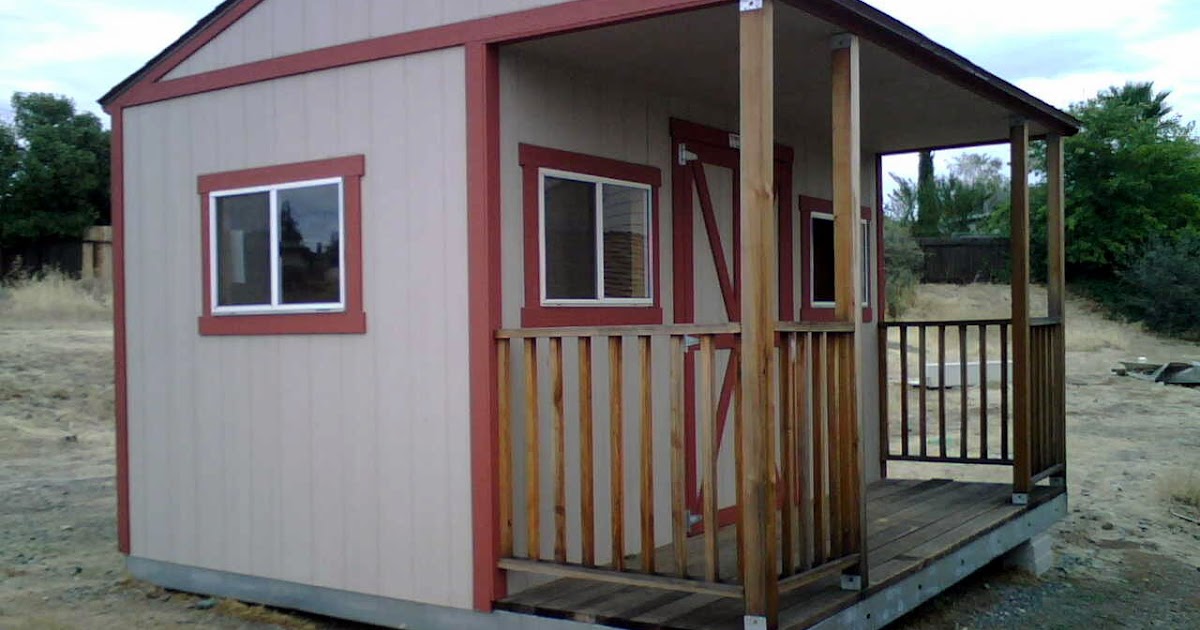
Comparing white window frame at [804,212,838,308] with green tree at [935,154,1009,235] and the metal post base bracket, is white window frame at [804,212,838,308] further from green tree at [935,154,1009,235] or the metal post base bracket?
green tree at [935,154,1009,235]

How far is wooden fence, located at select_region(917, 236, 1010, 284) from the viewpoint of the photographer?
31.4 m

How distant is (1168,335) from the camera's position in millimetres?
26812

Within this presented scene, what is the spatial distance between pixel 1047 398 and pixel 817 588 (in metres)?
3.31

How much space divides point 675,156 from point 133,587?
4030 mm

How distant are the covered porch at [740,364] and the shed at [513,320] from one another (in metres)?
0.02

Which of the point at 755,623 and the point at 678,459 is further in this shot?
the point at 678,459

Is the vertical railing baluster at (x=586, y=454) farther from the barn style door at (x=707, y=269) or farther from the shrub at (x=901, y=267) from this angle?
the shrub at (x=901, y=267)

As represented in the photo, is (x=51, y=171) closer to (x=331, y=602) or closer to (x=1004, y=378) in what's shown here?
(x=331, y=602)

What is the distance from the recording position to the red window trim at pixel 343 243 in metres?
5.74

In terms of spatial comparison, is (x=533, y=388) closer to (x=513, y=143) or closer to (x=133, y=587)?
(x=513, y=143)

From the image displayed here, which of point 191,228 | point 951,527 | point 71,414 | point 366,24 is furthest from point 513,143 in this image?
point 71,414

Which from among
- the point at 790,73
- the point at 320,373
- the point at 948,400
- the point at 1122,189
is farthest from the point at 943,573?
the point at 1122,189

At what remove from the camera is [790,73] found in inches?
242

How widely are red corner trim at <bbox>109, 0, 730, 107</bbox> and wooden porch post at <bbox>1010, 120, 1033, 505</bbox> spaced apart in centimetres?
338
